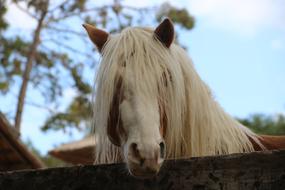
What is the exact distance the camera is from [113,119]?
2977mm

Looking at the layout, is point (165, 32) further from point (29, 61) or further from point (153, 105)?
point (29, 61)

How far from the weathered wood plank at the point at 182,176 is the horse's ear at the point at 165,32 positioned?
4.40ft

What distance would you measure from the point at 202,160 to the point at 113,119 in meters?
1.09

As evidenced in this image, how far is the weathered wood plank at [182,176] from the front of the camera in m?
1.86

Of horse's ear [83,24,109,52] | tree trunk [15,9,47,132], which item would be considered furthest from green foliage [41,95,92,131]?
horse's ear [83,24,109,52]

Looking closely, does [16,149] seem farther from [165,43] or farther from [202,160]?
[202,160]

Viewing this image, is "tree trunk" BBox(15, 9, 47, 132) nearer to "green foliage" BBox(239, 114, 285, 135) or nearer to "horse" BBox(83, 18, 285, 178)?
"horse" BBox(83, 18, 285, 178)

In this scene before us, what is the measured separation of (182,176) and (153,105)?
0.86 m

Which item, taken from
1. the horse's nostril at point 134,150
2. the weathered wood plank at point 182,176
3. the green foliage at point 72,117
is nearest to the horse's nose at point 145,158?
the horse's nostril at point 134,150

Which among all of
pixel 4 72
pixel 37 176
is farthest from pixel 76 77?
pixel 37 176

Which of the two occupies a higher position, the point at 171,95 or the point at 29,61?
the point at 29,61

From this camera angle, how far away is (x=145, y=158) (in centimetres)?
240

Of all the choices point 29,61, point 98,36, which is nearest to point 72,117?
point 29,61

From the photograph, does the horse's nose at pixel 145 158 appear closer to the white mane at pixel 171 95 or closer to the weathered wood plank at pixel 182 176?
the weathered wood plank at pixel 182 176
